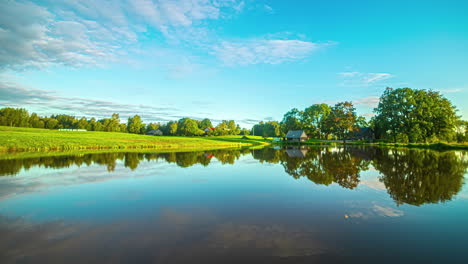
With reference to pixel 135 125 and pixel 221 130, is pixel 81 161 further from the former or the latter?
pixel 135 125

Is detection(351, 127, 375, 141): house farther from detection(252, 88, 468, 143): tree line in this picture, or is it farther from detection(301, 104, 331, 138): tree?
detection(252, 88, 468, 143): tree line

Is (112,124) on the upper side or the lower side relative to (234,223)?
upper

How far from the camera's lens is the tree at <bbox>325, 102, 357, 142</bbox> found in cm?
6800

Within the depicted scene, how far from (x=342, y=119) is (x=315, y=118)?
14.0 m

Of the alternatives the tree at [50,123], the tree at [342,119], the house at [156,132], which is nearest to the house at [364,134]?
the tree at [342,119]

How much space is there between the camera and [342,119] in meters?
68.6

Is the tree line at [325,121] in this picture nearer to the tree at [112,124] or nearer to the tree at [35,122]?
the tree at [112,124]

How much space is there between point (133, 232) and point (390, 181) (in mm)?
11414

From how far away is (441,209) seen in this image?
6.07 metres

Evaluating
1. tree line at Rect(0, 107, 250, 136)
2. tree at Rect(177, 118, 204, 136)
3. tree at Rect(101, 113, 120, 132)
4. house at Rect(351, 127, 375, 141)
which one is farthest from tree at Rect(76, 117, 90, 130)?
house at Rect(351, 127, 375, 141)

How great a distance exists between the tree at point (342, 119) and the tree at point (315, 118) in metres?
9.51

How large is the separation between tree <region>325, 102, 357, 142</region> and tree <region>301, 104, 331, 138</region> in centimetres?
951

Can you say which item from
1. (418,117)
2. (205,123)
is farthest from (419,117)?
(205,123)

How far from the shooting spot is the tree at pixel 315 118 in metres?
81.2
